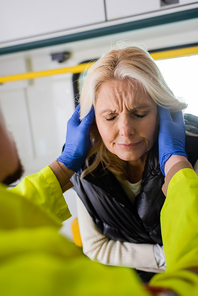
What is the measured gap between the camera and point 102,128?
116cm

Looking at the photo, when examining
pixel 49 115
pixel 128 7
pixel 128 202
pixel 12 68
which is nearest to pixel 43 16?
pixel 128 7

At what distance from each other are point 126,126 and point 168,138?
0.73 ft

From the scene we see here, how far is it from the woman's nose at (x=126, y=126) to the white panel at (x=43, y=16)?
0.74 meters

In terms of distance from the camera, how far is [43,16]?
58.6 inches

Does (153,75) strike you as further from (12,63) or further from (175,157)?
(12,63)


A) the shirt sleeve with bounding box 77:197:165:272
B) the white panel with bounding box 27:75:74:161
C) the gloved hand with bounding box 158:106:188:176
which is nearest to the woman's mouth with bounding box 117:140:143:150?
the gloved hand with bounding box 158:106:188:176

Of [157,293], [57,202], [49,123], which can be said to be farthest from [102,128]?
[49,123]

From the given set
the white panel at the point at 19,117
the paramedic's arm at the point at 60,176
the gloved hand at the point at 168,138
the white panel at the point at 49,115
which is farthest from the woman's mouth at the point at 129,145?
the white panel at the point at 19,117

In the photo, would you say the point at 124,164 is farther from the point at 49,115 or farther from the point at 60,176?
the point at 49,115

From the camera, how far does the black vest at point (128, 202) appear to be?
121 centimetres

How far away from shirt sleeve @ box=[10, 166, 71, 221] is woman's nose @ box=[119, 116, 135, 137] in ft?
1.30

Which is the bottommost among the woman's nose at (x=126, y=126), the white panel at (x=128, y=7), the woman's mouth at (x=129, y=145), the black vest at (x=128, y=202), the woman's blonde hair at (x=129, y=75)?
the black vest at (x=128, y=202)

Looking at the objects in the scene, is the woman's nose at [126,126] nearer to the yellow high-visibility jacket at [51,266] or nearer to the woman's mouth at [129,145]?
the woman's mouth at [129,145]

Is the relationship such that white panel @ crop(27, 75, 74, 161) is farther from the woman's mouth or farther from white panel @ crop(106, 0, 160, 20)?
the woman's mouth
